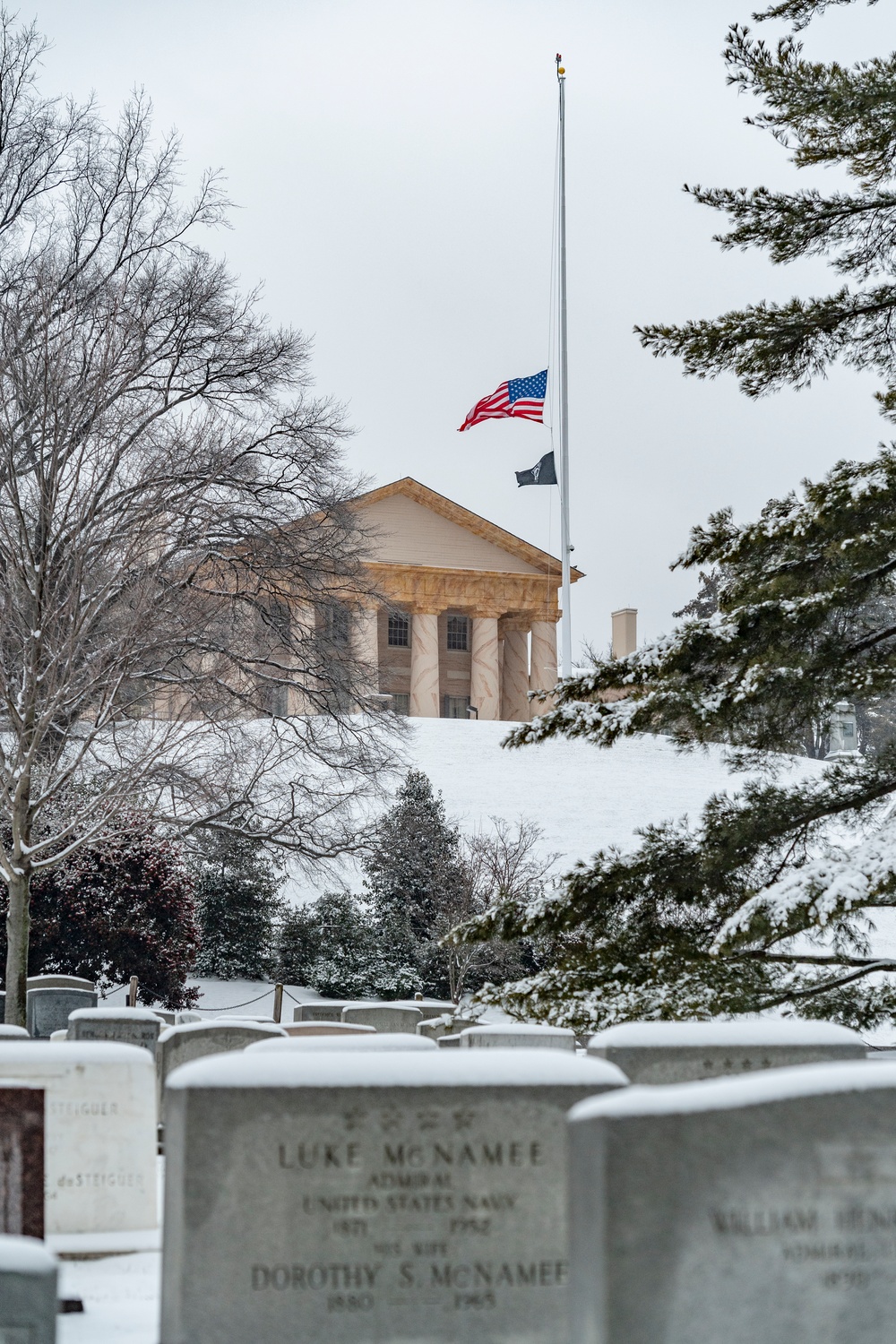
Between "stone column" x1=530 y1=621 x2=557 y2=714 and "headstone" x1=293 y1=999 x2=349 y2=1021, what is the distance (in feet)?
138

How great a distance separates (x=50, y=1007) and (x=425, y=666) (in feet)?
129

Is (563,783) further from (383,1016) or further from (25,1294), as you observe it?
(25,1294)

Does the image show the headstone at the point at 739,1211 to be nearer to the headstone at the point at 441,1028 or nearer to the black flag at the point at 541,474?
the headstone at the point at 441,1028

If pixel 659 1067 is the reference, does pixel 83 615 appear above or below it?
above

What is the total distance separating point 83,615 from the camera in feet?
51.1

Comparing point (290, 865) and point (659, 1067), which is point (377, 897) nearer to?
point (290, 865)

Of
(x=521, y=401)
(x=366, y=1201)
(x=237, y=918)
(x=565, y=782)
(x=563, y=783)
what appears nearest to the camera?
(x=366, y=1201)

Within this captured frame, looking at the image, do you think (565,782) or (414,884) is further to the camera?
(565,782)

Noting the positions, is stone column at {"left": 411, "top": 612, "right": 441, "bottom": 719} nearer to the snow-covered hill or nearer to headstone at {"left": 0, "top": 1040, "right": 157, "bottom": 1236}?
the snow-covered hill

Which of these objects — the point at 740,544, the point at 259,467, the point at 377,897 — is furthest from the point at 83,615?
the point at 377,897

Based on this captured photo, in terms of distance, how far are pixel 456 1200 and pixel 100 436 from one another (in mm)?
14471

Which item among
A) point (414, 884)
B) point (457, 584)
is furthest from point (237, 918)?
point (457, 584)

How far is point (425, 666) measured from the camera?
5656 centimetres

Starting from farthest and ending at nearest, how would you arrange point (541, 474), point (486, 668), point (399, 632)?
point (399, 632), point (486, 668), point (541, 474)
